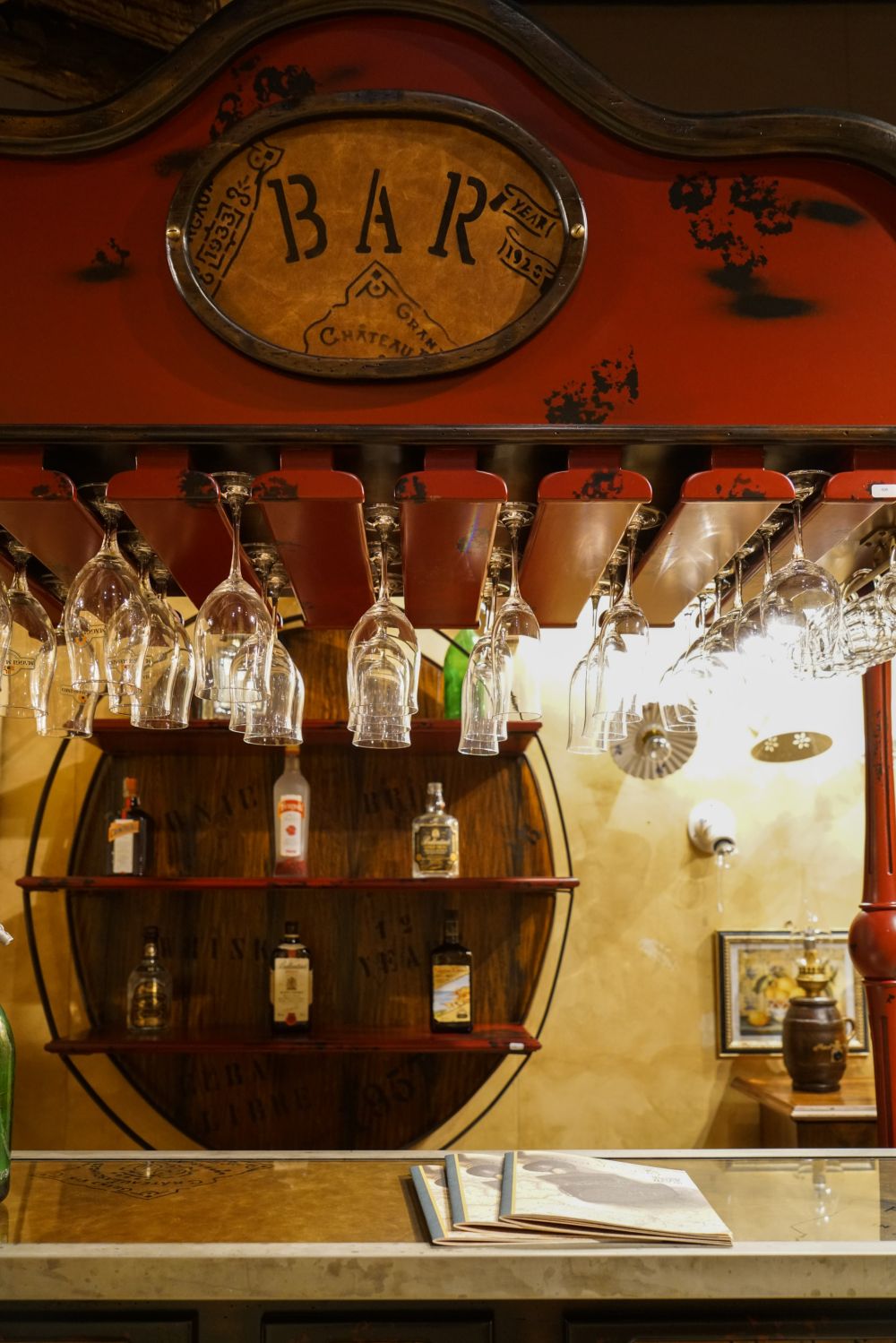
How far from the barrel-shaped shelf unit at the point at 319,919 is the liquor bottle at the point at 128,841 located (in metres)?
0.07

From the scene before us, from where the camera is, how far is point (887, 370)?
1520mm

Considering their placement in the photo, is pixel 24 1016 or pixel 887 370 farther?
pixel 24 1016

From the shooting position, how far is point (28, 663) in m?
1.78

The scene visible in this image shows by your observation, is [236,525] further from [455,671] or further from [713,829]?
[713,829]

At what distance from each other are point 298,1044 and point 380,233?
244 centimetres

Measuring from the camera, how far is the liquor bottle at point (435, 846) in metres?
3.48

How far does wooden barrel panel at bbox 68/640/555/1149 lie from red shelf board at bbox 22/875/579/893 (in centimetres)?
22

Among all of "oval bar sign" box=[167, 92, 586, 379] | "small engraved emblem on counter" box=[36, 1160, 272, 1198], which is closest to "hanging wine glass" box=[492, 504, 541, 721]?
"oval bar sign" box=[167, 92, 586, 379]

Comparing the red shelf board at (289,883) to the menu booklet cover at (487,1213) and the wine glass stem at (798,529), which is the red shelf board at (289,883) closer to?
the menu booklet cover at (487,1213)

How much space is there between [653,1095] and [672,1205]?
82.2 inches

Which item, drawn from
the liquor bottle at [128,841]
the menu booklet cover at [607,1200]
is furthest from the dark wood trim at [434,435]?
the liquor bottle at [128,841]

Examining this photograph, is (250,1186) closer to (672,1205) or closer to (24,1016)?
(672,1205)

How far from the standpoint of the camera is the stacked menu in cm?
156

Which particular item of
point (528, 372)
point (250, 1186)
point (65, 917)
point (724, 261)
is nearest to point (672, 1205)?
point (250, 1186)
